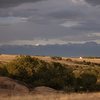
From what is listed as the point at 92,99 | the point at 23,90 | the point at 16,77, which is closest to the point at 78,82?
the point at 16,77

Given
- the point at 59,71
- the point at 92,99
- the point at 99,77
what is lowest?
the point at 99,77

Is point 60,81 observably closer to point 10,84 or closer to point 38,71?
point 38,71

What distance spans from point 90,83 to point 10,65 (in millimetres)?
11731

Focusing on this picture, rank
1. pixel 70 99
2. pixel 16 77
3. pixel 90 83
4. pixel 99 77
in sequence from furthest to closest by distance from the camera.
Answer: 1. pixel 99 77
2. pixel 90 83
3. pixel 16 77
4. pixel 70 99

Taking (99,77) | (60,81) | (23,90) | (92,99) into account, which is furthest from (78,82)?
(92,99)

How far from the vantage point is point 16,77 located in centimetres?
4862

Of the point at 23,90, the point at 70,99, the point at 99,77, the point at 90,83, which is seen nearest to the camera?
the point at 70,99

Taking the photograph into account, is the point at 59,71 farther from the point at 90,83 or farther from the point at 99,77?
the point at 99,77

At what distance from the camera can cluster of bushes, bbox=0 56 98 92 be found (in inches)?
1897

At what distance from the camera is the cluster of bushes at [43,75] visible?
48.2 m

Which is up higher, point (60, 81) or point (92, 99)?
point (92, 99)

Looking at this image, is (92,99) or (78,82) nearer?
(92,99)

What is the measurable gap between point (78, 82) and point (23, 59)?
913 centimetres

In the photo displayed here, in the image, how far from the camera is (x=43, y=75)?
50.2 metres
